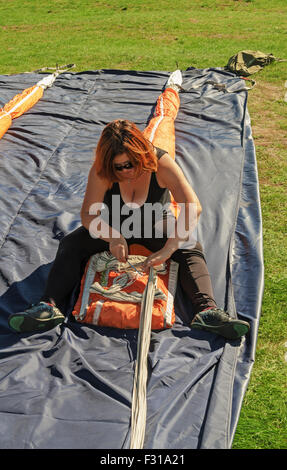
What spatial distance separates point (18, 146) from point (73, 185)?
987 millimetres

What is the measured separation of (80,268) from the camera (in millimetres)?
2996

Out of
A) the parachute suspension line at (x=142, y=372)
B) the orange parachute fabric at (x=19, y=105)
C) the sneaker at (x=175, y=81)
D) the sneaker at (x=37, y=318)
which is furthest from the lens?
the sneaker at (x=175, y=81)

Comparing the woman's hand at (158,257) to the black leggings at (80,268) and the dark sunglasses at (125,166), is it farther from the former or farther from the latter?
the dark sunglasses at (125,166)

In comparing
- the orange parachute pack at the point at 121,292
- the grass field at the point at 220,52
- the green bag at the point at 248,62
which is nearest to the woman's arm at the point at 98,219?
the orange parachute pack at the point at 121,292

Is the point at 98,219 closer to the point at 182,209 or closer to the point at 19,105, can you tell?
the point at 182,209

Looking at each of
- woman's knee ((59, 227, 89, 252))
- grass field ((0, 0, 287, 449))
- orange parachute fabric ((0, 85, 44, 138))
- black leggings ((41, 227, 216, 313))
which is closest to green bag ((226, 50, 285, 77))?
grass field ((0, 0, 287, 449))

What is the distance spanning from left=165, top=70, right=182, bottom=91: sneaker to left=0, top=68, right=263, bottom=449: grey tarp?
333mm

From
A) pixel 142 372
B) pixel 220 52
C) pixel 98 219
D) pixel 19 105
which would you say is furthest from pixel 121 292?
pixel 220 52

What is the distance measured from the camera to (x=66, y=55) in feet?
29.7

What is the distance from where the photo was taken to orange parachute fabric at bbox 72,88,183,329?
2721 millimetres

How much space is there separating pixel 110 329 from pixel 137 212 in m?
0.70

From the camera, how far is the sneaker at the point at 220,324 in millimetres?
2592

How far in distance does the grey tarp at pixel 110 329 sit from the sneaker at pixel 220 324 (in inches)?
2.0

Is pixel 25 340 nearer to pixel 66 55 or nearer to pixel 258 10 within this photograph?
pixel 66 55
